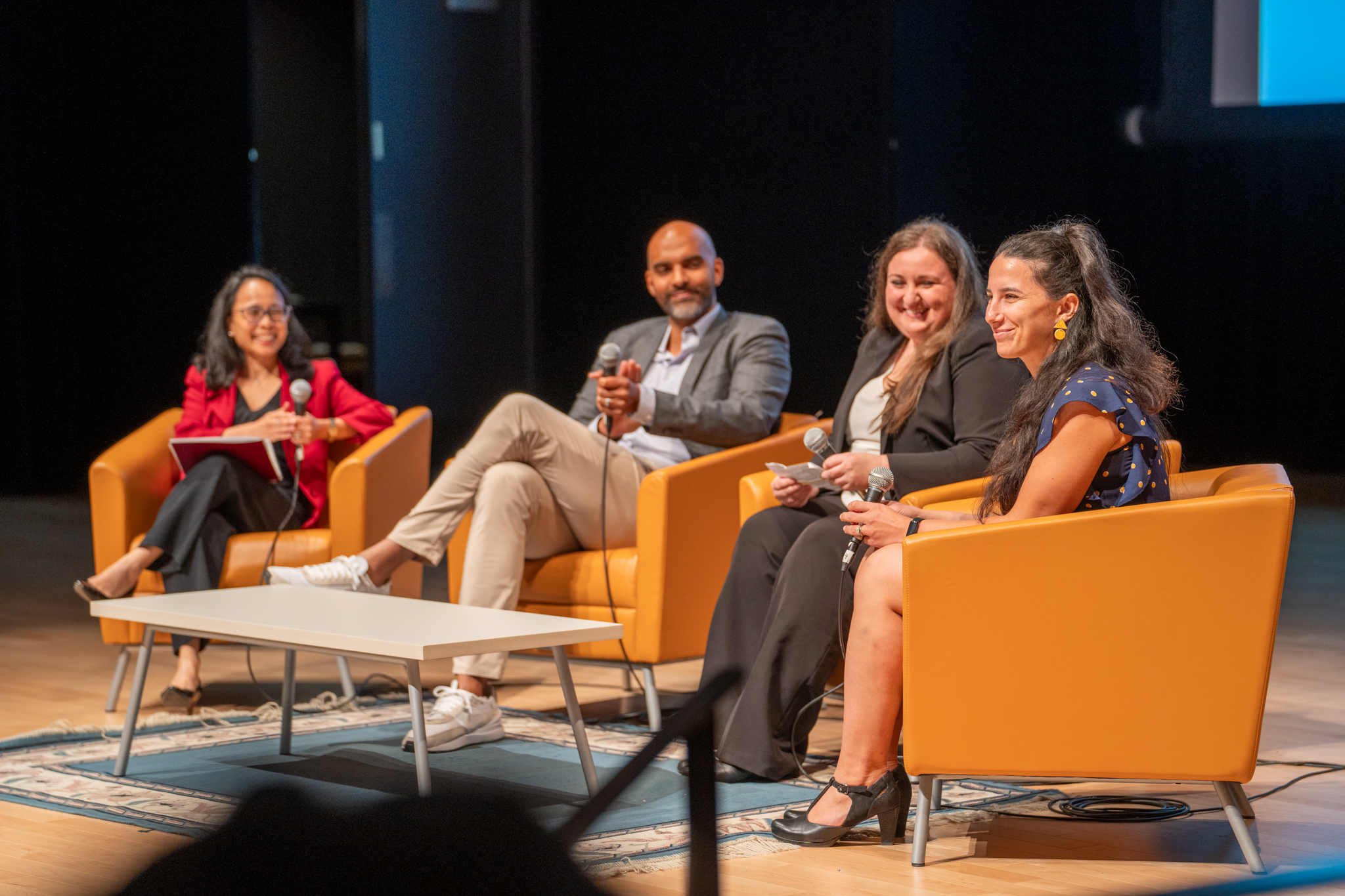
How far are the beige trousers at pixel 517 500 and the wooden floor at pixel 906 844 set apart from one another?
1.71 ft

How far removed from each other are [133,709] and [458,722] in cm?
70

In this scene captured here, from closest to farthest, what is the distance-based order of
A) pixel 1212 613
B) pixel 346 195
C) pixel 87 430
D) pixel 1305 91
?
1. pixel 1212 613
2. pixel 1305 91
3. pixel 346 195
4. pixel 87 430

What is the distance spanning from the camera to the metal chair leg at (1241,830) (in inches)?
93.3

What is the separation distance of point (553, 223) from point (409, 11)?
4.14 feet

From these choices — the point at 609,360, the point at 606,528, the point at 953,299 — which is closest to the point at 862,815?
the point at 953,299

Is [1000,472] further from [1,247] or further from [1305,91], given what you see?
[1,247]

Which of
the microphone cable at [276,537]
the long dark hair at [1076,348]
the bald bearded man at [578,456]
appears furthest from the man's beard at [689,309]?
the long dark hair at [1076,348]

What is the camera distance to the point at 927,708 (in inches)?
94.3

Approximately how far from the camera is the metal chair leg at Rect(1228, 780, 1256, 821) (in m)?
2.45

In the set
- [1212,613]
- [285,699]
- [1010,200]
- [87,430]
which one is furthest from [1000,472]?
[87,430]

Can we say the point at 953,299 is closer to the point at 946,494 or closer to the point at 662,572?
the point at 946,494

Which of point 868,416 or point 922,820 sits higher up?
point 868,416

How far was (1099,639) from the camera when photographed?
7.72ft

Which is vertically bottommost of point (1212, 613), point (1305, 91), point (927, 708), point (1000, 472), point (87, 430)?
point (87, 430)
